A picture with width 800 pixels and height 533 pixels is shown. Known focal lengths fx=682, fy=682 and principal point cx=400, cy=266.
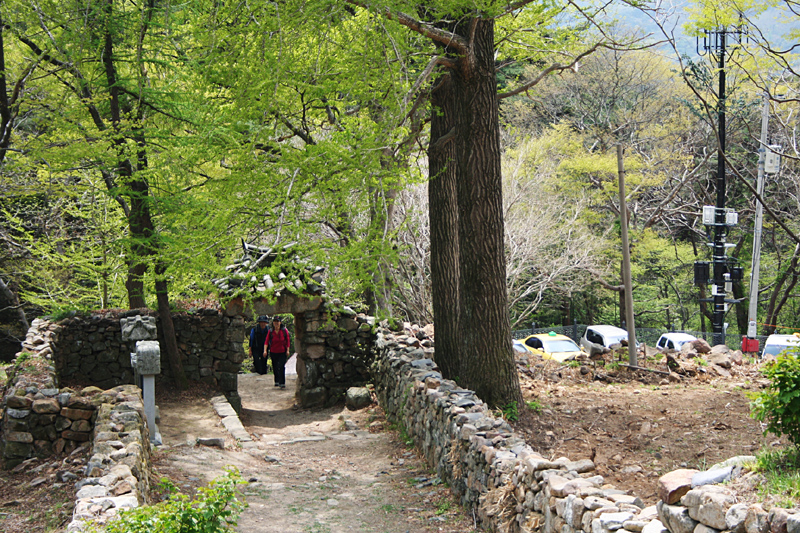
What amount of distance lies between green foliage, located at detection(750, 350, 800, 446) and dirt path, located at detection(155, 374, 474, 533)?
298 centimetres

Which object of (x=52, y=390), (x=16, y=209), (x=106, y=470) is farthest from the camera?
(x=16, y=209)

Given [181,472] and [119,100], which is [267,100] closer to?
[181,472]

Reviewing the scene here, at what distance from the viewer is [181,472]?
288 inches

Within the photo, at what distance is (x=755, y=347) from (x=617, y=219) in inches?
346

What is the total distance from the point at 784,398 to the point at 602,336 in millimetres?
18960

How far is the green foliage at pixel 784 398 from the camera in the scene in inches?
142

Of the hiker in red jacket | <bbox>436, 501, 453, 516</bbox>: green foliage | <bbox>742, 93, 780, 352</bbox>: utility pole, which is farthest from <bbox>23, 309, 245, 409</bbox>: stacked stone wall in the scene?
<bbox>742, 93, 780, 352</bbox>: utility pole

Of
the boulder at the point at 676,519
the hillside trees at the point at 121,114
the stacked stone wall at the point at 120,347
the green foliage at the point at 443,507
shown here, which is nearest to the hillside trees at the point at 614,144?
the stacked stone wall at the point at 120,347

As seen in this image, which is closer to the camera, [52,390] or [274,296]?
[52,390]

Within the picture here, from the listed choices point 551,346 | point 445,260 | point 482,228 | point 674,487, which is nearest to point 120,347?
point 445,260

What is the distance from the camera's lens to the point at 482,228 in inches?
331

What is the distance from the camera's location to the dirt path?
6.43 metres

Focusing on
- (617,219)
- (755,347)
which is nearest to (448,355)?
(755,347)

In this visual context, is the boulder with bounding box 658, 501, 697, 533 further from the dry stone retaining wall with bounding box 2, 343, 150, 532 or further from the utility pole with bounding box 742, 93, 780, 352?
the utility pole with bounding box 742, 93, 780, 352
